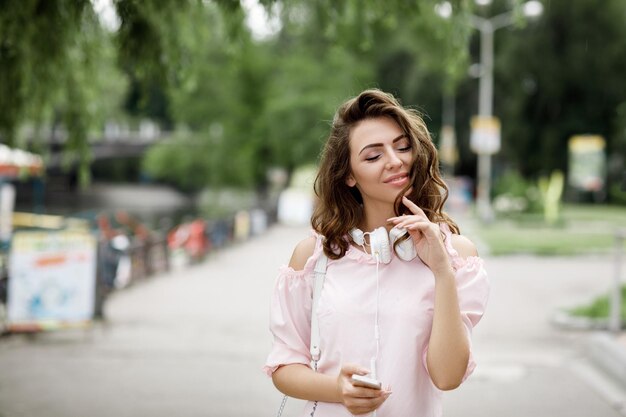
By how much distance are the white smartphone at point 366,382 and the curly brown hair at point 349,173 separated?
1.30 feet

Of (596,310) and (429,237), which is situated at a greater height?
(429,237)

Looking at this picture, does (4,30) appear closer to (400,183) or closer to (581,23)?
(400,183)

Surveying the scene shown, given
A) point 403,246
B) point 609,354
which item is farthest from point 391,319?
point 609,354

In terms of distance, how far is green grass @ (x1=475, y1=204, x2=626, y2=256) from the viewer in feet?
60.5

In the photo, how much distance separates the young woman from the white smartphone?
0.02 m

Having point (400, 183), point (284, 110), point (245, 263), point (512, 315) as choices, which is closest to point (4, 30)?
point (400, 183)

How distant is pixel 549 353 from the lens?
8242mm

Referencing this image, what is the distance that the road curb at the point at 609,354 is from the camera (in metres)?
6.77

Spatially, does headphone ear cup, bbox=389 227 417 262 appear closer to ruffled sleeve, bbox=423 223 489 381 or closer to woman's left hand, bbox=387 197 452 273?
woman's left hand, bbox=387 197 452 273

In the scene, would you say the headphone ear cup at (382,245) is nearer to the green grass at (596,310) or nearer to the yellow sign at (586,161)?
the green grass at (596,310)

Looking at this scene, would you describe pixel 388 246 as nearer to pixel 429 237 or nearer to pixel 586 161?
pixel 429 237

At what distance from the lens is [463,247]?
231 centimetres

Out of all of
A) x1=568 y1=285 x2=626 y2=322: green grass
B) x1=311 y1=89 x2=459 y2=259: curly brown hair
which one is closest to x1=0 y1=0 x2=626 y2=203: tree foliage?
x1=568 y1=285 x2=626 y2=322: green grass

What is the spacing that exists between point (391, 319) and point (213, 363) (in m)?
5.69
